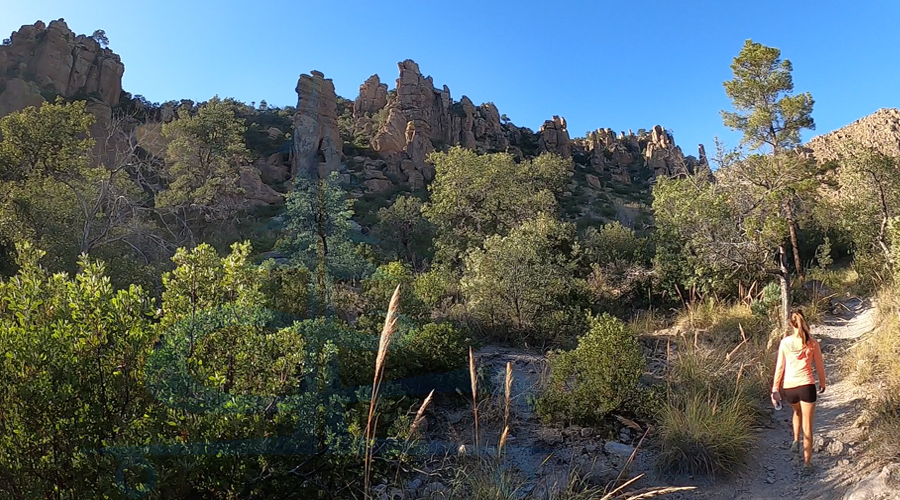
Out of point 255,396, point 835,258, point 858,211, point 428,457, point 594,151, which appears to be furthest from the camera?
point 594,151

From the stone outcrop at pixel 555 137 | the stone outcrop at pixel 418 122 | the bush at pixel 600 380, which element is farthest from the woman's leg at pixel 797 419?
the stone outcrop at pixel 555 137

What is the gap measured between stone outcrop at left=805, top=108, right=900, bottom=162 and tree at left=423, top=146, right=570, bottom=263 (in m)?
17.1

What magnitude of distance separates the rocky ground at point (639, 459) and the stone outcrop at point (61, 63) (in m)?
43.2

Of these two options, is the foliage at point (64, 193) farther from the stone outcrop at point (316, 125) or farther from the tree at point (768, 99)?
the stone outcrop at point (316, 125)

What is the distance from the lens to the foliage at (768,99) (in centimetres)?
985

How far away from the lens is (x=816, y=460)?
4754 mm

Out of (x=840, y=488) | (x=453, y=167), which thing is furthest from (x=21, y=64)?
(x=840, y=488)

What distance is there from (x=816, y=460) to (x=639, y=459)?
1631 mm

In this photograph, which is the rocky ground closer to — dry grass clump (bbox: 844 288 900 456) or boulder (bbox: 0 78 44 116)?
dry grass clump (bbox: 844 288 900 456)

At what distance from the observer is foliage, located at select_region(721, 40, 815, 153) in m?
9.85

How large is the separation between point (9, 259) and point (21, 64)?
41.0 meters

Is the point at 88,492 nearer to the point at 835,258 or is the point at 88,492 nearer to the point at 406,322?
the point at 406,322

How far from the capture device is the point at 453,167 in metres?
17.0

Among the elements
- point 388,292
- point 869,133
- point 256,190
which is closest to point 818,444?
point 388,292
